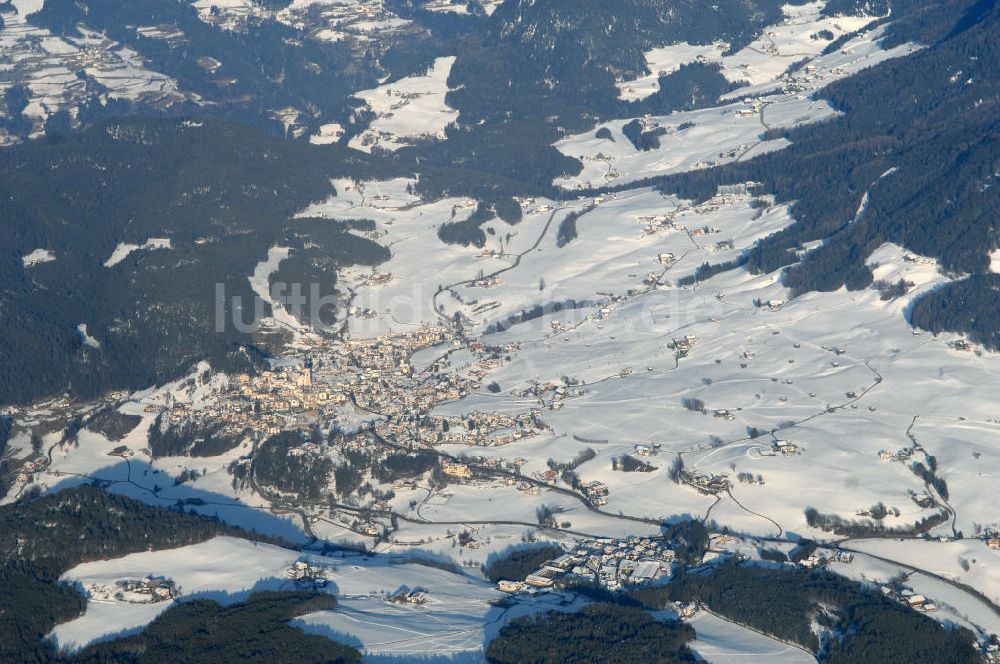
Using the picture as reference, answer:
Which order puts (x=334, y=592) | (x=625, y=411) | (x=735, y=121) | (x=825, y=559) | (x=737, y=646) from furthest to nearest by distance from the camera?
(x=735, y=121)
(x=625, y=411)
(x=825, y=559)
(x=334, y=592)
(x=737, y=646)

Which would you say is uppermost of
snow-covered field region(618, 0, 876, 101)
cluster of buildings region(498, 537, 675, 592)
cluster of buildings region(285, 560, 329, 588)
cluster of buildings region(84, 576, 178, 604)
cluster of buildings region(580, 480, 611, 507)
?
snow-covered field region(618, 0, 876, 101)

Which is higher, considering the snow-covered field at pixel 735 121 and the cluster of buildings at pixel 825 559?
the snow-covered field at pixel 735 121

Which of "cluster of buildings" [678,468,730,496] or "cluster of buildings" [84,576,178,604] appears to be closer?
"cluster of buildings" [84,576,178,604]

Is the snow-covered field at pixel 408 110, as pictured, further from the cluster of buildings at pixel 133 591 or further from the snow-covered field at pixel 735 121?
the cluster of buildings at pixel 133 591

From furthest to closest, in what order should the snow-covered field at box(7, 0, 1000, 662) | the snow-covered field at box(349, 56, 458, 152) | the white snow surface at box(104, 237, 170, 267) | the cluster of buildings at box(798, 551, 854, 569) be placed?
the snow-covered field at box(349, 56, 458, 152) → the white snow surface at box(104, 237, 170, 267) → the cluster of buildings at box(798, 551, 854, 569) → the snow-covered field at box(7, 0, 1000, 662)

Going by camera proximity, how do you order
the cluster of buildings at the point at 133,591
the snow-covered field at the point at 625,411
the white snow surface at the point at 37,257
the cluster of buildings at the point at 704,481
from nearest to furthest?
the cluster of buildings at the point at 133,591, the snow-covered field at the point at 625,411, the cluster of buildings at the point at 704,481, the white snow surface at the point at 37,257

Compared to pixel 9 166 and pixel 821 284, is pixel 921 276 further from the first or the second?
pixel 9 166

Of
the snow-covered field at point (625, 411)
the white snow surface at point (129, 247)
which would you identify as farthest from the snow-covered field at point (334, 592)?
the white snow surface at point (129, 247)

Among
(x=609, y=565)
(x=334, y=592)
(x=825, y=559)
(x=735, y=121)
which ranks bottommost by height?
(x=825, y=559)

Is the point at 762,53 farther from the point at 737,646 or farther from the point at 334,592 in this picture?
the point at 737,646

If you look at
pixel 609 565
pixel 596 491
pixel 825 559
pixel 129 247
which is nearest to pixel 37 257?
pixel 129 247

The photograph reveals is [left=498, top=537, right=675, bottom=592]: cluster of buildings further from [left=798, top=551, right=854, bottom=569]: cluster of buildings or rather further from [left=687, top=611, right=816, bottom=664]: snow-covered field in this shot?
[left=798, top=551, right=854, bottom=569]: cluster of buildings

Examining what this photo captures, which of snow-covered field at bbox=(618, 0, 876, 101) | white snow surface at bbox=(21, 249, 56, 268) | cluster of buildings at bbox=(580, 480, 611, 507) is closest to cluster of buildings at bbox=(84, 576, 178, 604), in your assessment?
cluster of buildings at bbox=(580, 480, 611, 507)
